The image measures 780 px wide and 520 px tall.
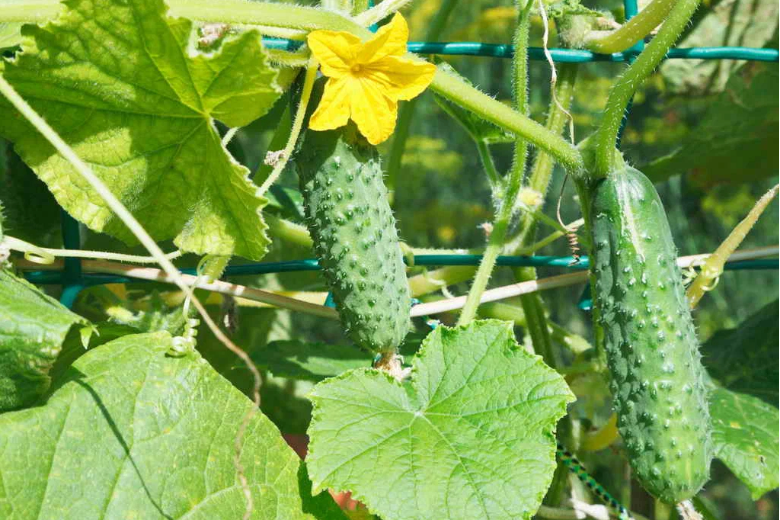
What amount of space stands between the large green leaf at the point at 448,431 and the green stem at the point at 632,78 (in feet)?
0.71

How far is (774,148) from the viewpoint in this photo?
2076mm

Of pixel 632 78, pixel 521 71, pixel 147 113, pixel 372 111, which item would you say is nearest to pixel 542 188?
pixel 521 71

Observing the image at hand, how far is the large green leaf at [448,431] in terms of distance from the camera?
90cm

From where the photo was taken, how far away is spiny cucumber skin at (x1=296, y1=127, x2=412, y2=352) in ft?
3.14

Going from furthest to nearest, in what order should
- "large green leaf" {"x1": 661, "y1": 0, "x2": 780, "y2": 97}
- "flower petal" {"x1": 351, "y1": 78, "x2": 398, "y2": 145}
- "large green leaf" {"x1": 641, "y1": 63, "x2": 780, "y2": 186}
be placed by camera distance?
1. "large green leaf" {"x1": 661, "y1": 0, "x2": 780, "y2": 97}
2. "large green leaf" {"x1": 641, "y1": 63, "x2": 780, "y2": 186}
3. "flower petal" {"x1": 351, "y1": 78, "x2": 398, "y2": 145}

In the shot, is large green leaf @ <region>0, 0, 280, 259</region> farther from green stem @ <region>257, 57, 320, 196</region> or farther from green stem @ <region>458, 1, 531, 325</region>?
green stem @ <region>458, 1, 531, 325</region>

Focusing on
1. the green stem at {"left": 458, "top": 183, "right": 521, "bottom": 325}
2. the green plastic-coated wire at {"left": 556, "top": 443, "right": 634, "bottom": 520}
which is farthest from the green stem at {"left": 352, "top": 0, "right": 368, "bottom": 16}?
the green plastic-coated wire at {"left": 556, "top": 443, "right": 634, "bottom": 520}

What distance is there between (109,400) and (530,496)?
0.42 metres

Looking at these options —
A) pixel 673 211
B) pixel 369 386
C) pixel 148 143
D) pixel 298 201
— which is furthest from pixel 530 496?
pixel 673 211

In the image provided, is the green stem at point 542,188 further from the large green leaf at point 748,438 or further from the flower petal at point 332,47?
the flower petal at point 332,47

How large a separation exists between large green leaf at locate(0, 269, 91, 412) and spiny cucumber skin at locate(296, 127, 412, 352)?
10.0 inches

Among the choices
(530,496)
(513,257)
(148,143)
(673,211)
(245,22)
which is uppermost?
(245,22)

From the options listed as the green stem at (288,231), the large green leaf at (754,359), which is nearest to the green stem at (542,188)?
the green stem at (288,231)

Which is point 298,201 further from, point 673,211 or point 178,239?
point 673,211
